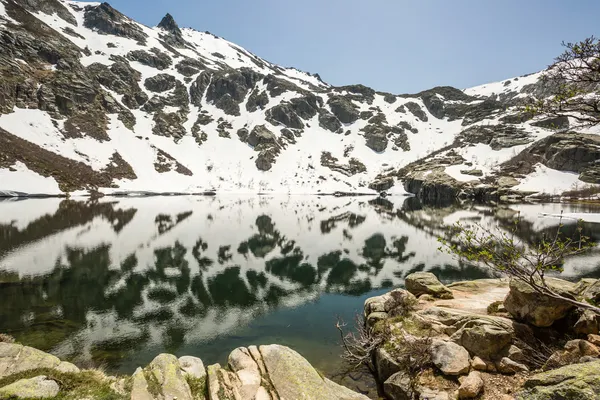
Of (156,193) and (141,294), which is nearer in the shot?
(141,294)

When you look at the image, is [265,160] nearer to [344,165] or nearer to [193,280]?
[344,165]

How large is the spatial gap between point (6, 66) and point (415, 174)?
180 meters

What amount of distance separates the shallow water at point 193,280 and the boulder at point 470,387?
211 inches

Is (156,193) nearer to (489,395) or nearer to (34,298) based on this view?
(34,298)

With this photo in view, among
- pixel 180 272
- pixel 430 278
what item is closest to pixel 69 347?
pixel 180 272

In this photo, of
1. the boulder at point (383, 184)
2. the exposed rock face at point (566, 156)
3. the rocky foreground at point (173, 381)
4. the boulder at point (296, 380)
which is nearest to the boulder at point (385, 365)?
the boulder at point (296, 380)

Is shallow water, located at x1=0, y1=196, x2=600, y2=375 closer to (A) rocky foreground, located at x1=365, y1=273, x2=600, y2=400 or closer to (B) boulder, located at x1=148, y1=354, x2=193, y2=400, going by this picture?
(A) rocky foreground, located at x1=365, y1=273, x2=600, y2=400

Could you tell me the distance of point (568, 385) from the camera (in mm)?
5594

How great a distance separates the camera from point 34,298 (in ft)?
68.0

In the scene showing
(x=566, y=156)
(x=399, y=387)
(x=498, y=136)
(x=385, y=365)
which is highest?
(x=498, y=136)

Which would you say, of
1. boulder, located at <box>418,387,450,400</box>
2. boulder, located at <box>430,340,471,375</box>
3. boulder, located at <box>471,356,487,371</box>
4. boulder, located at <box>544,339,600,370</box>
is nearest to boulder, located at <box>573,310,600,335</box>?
boulder, located at <box>544,339,600,370</box>

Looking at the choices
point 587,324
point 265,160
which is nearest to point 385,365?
point 587,324

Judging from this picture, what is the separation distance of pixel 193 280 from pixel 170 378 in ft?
60.2

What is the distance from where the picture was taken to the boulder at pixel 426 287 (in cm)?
A: 1792
